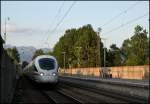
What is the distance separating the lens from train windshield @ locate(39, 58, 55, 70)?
3603cm

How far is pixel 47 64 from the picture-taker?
36.4 meters

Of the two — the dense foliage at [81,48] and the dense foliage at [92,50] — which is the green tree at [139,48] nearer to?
the dense foliage at [92,50]

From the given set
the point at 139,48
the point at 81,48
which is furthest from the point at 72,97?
the point at 81,48

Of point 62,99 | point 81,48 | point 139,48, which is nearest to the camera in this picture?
point 62,99

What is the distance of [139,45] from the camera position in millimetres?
138750

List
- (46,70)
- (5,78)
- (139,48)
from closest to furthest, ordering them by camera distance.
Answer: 1. (5,78)
2. (46,70)
3. (139,48)

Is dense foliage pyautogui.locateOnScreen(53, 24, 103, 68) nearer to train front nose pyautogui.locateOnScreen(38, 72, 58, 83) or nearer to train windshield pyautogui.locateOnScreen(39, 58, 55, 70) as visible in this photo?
train windshield pyautogui.locateOnScreen(39, 58, 55, 70)

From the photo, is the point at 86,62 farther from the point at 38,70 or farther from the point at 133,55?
the point at 38,70

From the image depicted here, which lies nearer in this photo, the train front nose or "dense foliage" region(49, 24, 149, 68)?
the train front nose

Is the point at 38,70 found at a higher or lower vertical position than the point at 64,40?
lower

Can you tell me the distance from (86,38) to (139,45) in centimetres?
1838

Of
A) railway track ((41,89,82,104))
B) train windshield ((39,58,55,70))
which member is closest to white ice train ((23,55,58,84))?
train windshield ((39,58,55,70))

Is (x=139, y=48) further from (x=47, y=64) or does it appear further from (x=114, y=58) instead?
(x=47, y=64)

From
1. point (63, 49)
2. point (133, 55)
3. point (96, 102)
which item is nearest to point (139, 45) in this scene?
point (133, 55)
